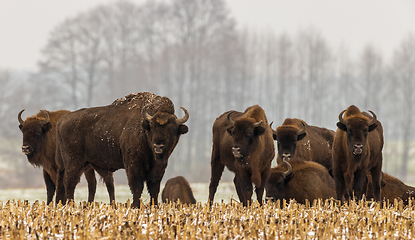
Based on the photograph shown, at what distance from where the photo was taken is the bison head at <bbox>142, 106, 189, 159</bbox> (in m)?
9.34

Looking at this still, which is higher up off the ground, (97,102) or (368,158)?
(97,102)

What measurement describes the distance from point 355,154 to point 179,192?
4794 mm

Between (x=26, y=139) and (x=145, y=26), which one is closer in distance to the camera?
(x=26, y=139)

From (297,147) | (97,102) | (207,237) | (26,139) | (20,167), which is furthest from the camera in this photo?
(97,102)

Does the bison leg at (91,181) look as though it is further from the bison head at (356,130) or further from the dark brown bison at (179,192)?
the bison head at (356,130)

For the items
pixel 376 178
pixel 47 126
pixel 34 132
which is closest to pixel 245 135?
pixel 376 178

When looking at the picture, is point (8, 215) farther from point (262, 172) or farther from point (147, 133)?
point (262, 172)

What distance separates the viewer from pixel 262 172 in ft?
36.3

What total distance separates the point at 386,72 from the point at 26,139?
4472cm

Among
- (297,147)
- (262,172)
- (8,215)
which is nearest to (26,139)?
(8,215)

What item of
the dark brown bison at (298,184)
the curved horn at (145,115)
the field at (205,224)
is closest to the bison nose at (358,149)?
the dark brown bison at (298,184)

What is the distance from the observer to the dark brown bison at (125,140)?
9633 mm

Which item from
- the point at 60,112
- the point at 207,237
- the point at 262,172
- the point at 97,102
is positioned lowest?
the point at 207,237

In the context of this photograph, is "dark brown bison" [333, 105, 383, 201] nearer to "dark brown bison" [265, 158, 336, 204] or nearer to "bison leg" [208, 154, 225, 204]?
"dark brown bison" [265, 158, 336, 204]
